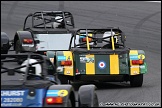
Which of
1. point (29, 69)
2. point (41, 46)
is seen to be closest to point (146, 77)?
point (41, 46)

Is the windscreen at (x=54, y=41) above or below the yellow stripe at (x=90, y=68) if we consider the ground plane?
above

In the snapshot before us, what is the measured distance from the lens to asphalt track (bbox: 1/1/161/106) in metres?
17.5

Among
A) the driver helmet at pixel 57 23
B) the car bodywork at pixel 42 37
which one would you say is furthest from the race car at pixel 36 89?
the driver helmet at pixel 57 23

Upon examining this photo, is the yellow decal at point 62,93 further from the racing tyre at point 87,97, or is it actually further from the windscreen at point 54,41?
the windscreen at point 54,41

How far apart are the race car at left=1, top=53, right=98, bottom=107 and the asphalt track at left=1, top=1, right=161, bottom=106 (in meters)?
4.98

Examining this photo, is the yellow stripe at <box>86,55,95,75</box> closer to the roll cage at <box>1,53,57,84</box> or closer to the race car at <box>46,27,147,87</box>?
the race car at <box>46,27,147,87</box>

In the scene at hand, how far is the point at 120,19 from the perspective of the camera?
2883cm

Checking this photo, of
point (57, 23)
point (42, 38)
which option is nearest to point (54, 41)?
point (42, 38)

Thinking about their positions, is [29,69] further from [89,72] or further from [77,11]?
[77,11]

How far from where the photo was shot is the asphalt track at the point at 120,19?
17.5 meters

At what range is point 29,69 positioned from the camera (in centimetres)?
913

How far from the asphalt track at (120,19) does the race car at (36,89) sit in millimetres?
4981

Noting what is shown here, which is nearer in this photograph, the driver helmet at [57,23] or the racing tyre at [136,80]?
the racing tyre at [136,80]

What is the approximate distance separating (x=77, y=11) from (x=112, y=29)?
15.3 metres
